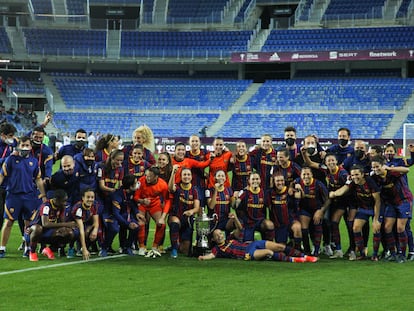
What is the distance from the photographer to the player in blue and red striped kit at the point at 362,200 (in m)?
12.0

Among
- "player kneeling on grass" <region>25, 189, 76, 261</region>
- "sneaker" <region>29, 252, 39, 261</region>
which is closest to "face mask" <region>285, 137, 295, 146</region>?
"player kneeling on grass" <region>25, 189, 76, 261</region>

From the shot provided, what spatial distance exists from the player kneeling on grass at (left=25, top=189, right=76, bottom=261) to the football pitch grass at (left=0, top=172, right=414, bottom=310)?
302 mm

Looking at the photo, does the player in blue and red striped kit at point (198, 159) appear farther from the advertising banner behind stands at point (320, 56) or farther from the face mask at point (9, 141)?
the advertising banner behind stands at point (320, 56)

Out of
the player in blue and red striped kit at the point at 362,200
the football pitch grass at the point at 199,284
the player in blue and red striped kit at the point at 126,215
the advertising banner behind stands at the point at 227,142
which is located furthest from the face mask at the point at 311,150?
the advertising banner behind stands at the point at 227,142

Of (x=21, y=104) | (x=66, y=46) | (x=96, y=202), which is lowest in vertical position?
(x=96, y=202)

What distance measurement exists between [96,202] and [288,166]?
9.96ft

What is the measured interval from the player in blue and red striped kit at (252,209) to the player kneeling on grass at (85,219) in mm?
2154

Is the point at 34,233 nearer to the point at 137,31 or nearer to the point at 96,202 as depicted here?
the point at 96,202

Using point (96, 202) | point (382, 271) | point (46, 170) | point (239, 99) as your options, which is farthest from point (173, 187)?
point (239, 99)

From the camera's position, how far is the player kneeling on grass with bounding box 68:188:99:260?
12.0 m

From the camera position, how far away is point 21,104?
171 ft

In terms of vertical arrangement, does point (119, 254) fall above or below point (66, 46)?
below

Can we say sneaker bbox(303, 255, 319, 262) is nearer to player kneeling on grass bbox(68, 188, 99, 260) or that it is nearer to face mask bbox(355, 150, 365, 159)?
face mask bbox(355, 150, 365, 159)

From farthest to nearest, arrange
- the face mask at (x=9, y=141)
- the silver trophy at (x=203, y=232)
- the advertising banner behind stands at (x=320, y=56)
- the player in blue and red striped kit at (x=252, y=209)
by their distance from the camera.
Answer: the advertising banner behind stands at (x=320, y=56) < the face mask at (x=9, y=141) < the player in blue and red striped kit at (x=252, y=209) < the silver trophy at (x=203, y=232)
